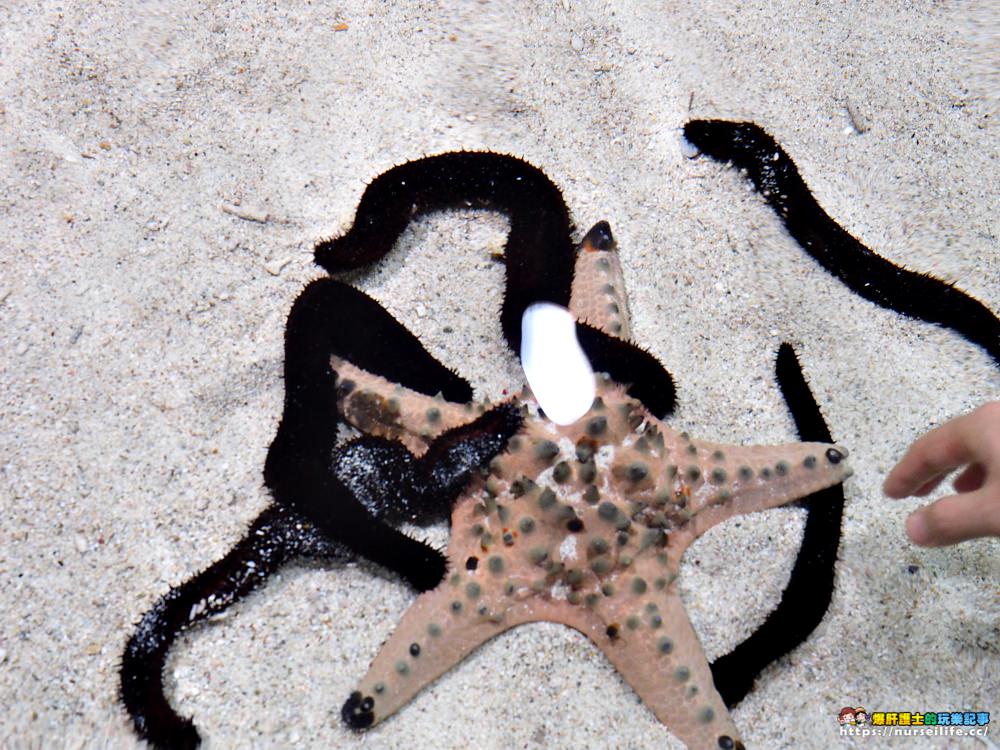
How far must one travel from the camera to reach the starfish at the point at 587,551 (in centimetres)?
182

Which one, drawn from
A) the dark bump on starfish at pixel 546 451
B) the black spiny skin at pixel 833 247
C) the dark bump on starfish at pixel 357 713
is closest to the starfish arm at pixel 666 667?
the dark bump on starfish at pixel 546 451

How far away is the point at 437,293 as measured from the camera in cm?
249

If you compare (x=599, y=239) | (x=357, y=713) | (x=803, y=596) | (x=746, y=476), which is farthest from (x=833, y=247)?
(x=357, y=713)

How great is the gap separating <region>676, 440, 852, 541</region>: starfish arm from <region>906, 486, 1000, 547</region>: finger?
14.7 inches

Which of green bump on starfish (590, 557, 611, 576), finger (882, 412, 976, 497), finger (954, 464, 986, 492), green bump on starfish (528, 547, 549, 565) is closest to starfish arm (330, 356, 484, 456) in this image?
green bump on starfish (528, 547, 549, 565)

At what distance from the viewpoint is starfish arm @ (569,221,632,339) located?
7.45 ft

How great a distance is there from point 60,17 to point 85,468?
1891 mm

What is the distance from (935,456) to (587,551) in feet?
2.91

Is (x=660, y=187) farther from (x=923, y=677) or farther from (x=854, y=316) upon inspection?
(x=923, y=677)

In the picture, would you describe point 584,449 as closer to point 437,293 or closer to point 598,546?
point 598,546

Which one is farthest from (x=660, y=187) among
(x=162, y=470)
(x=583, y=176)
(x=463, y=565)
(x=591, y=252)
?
(x=162, y=470)

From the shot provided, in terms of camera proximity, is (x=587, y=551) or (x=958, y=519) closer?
(x=958, y=519)

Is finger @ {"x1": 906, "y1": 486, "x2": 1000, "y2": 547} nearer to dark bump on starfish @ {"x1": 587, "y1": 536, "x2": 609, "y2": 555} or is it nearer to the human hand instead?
the human hand

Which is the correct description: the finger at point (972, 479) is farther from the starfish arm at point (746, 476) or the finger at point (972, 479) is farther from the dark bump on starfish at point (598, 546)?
the dark bump on starfish at point (598, 546)
